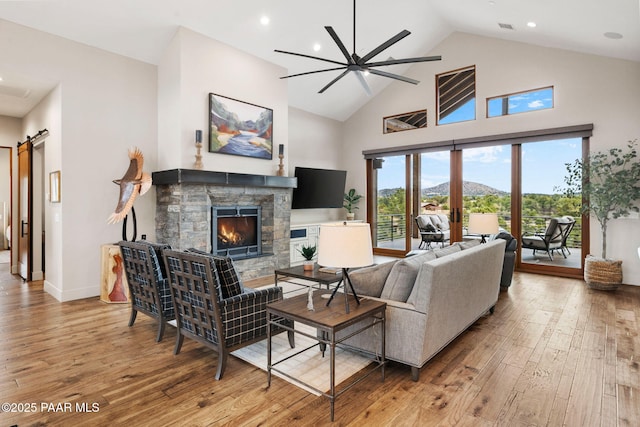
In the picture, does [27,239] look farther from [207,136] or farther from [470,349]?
[470,349]

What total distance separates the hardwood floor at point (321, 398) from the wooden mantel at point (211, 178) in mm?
1976

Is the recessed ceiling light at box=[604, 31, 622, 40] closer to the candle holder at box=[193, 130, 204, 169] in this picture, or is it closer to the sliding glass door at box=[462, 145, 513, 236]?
the sliding glass door at box=[462, 145, 513, 236]

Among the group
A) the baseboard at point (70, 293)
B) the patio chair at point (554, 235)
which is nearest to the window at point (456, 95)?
the patio chair at point (554, 235)

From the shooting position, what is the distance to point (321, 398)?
7.63 feet

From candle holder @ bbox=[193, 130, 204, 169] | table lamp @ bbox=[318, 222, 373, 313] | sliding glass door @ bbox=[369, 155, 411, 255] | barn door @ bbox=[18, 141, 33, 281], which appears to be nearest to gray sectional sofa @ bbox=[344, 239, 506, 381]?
table lamp @ bbox=[318, 222, 373, 313]

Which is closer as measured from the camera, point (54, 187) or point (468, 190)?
point (54, 187)

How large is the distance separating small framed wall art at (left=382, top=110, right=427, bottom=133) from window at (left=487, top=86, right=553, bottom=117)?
1374 mm

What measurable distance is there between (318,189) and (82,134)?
4368mm

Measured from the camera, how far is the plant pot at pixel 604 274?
5121mm

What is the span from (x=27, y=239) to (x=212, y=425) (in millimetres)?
5800

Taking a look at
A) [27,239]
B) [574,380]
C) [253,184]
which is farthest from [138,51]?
[574,380]

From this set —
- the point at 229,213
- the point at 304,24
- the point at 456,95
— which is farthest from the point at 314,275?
the point at 456,95

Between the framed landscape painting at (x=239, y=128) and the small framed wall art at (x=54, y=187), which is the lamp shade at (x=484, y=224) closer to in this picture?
the framed landscape painting at (x=239, y=128)

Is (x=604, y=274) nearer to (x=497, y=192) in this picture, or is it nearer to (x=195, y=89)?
(x=497, y=192)
